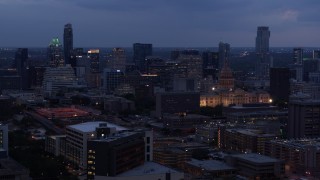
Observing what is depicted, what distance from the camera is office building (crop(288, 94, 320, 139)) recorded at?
23.7 meters

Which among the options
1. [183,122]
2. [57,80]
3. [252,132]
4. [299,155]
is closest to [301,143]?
[299,155]

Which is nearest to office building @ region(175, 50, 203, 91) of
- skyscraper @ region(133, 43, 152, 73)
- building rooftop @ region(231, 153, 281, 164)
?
skyscraper @ region(133, 43, 152, 73)

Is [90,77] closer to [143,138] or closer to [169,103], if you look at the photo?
[169,103]

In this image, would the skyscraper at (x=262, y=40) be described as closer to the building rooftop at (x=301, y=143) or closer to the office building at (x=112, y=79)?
the office building at (x=112, y=79)

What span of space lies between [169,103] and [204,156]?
12.4m

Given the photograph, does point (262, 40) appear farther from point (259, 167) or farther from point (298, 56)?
point (259, 167)

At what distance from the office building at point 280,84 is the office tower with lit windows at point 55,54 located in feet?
65.8

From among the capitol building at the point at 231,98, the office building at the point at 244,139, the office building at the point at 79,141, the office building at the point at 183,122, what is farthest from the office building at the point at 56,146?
the capitol building at the point at 231,98

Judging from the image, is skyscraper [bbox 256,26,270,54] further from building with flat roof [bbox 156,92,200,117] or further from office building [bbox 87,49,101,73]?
building with flat roof [bbox 156,92,200,117]

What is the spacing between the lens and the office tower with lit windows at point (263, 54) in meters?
60.1

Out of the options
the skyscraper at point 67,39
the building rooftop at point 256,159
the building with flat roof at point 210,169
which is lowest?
the building with flat roof at point 210,169

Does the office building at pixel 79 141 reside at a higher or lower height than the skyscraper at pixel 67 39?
lower

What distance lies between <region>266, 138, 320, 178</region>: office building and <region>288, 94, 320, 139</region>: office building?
2.93 metres

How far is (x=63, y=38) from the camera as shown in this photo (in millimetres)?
65875
